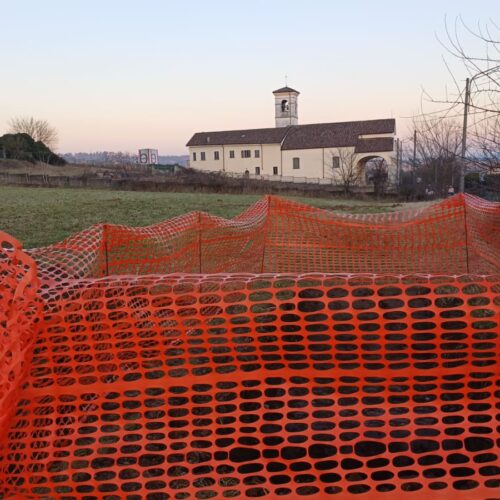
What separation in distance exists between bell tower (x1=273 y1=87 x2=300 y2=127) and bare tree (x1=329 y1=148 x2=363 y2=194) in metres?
13.9

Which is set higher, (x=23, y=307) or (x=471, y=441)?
(x=23, y=307)

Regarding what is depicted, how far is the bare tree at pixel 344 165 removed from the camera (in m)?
61.0

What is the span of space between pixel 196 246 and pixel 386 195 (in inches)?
1513

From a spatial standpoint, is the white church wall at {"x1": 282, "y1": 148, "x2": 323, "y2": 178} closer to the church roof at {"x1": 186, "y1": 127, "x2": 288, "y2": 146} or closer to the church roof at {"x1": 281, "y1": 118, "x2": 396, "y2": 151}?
the church roof at {"x1": 281, "y1": 118, "x2": 396, "y2": 151}

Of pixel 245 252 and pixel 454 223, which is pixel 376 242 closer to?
pixel 454 223

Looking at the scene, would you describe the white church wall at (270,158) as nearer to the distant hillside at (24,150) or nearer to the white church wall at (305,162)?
the white church wall at (305,162)

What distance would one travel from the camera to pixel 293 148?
2633 inches

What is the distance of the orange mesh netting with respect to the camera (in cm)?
262

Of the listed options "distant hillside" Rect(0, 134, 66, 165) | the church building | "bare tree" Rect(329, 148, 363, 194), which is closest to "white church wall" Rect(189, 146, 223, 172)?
the church building

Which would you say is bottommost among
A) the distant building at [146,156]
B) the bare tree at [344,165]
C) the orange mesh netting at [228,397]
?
the orange mesh netting at [228,397]

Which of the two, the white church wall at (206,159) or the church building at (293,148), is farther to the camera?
the white church wall at (206,159)

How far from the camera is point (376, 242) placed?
845cm

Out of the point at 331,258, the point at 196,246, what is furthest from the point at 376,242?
the point at 196,246

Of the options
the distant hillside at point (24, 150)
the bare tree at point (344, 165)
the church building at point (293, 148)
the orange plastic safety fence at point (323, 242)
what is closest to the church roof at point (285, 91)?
the church building at point (293, 148)
